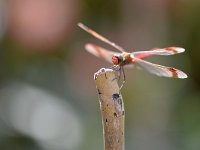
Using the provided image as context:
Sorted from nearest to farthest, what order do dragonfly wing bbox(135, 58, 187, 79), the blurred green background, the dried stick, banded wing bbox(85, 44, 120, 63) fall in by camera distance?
the dried stick
dragonfly wing bbox(135, 58, 187, 79)
banded wing bbox(85, 44, 120, 63)
the blurred green background

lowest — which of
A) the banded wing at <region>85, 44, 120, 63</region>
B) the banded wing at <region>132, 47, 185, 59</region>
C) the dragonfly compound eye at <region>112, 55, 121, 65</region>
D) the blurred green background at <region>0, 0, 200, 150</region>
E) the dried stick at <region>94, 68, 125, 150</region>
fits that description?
the dried stick at <region>94, 68, 125, 150</region>

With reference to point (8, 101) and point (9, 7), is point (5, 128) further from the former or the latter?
point (9, 7)

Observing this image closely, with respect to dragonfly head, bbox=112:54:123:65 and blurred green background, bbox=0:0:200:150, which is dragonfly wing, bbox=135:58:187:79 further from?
blurred green background, bbox=0:0:200:150

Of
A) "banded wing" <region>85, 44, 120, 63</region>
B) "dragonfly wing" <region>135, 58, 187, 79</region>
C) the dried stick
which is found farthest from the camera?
"banded wing" <region>85, 44, 120, 63</region>

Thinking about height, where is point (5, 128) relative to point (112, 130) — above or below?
above

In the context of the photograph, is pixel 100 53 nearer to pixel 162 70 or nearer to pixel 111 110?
pixel 162 70

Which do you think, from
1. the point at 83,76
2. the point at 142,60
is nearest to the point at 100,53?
the point at 142,60

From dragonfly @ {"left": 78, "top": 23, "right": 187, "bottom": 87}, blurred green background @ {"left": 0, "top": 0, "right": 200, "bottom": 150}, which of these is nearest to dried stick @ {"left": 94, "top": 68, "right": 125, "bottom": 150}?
dragonfly @ {"left": 78, "top": 23, "right": 187, "bottom": 87}

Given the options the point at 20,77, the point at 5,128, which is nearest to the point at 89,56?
the point at 20,77

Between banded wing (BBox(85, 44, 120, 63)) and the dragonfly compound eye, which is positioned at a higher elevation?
banded wing (BBox(85, 44, 120, 63))
